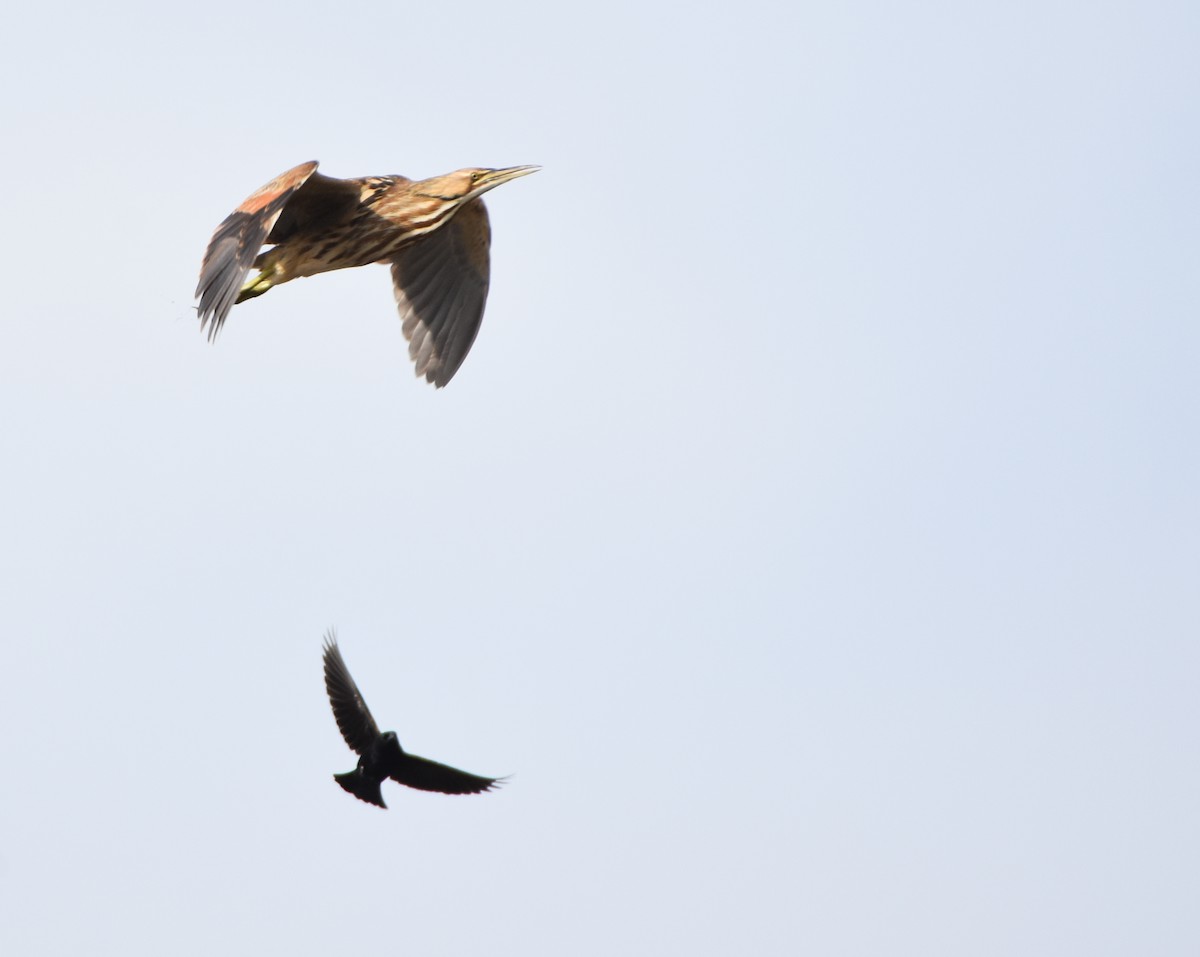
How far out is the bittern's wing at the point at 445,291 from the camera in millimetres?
11609

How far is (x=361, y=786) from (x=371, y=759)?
0.16 meters

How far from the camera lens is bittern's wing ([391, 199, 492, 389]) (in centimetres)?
1161

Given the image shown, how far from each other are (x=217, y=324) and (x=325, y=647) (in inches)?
99.6

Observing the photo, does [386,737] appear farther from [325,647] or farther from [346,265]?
[346,265]

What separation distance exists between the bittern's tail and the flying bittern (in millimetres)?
2582

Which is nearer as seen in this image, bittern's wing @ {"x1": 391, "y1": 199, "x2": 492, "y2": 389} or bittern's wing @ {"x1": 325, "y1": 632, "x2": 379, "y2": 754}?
bittern's wing @ {"x1": 325, "y1": 632, "x2": 379, "y2": 754}

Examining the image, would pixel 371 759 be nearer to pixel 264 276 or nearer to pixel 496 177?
pixel 264 276

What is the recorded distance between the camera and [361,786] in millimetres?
10156

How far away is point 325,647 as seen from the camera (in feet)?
34.5

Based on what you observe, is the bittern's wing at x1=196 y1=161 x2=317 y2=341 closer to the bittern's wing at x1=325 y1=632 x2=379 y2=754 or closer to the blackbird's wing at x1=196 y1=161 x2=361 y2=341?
the blackbird's wing at x1=196 y1=161 x2=361 y2=341

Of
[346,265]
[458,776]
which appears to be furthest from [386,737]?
[346,265]

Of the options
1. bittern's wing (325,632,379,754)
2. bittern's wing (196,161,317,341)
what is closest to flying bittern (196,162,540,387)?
bittern's wing (196,161,317,341)

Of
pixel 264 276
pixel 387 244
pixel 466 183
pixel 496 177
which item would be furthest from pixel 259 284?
pixel 496 177

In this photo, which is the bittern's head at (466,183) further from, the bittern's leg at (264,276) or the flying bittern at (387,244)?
the bittern's leg at (264,276)
